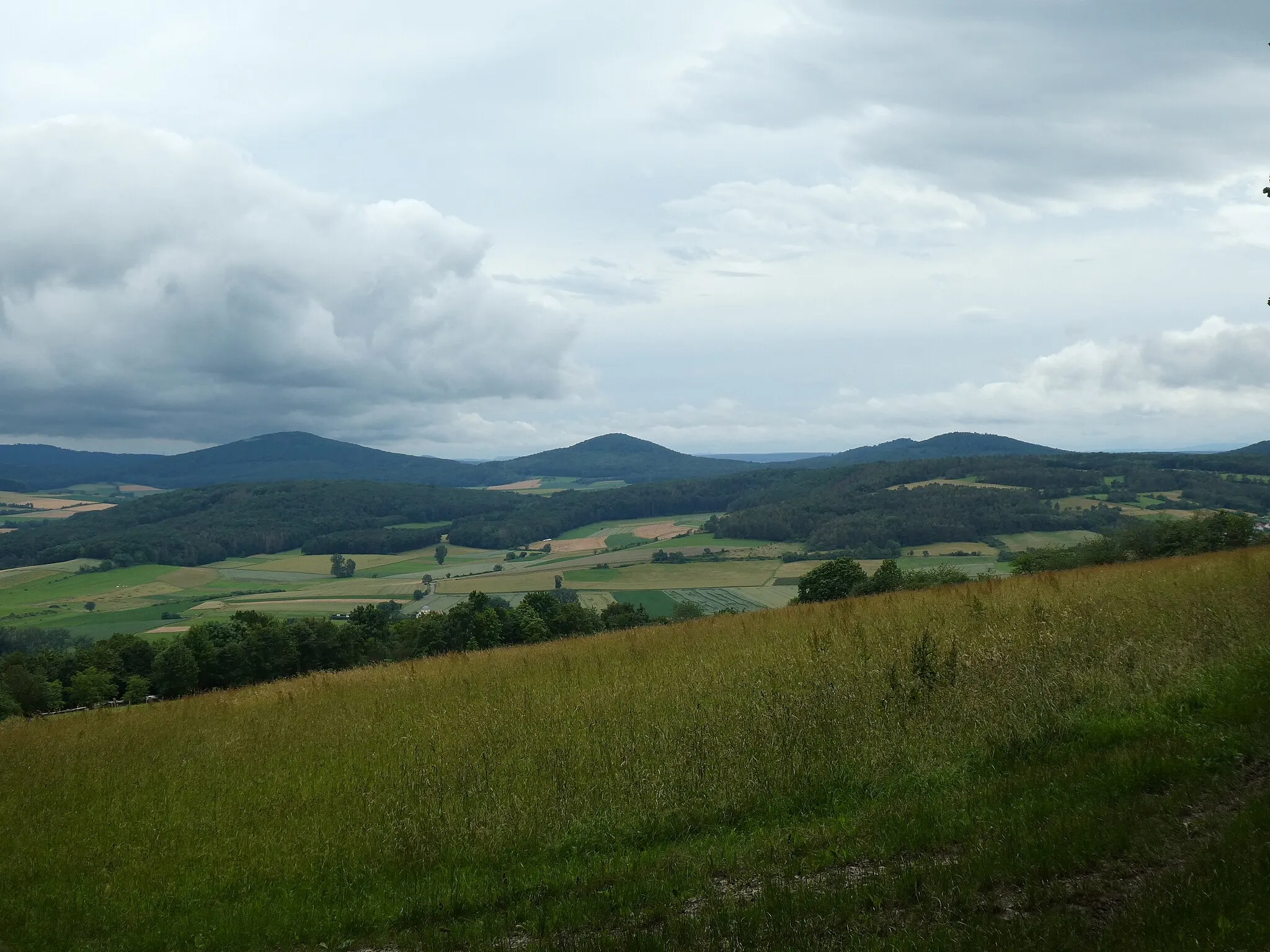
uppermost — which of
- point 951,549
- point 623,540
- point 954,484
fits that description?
point 954,484

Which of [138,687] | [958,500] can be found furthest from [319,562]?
[138,687]

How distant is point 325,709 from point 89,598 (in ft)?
393

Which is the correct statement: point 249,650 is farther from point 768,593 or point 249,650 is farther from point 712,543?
point 712,543

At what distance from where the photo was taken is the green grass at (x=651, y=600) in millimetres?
77375

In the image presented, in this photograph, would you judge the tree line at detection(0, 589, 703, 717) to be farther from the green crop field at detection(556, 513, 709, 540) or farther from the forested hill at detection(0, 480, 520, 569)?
the forested hill at detection(0, 480, 520, 569)

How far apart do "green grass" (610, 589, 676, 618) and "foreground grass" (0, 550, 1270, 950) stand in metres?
63.1

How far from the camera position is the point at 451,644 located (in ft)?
155

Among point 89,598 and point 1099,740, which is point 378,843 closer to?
point 1099,740

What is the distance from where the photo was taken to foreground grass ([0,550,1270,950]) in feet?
17.7

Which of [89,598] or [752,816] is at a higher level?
[752,816]

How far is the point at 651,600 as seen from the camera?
86250 millimetres

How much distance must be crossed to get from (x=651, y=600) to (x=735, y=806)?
79264 millimetres

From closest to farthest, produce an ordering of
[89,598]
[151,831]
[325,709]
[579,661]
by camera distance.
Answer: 1. [151,831]
2. [325,709]
3. [579,661]
4. [89,598]

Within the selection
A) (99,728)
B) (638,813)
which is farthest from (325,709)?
(638,813)
